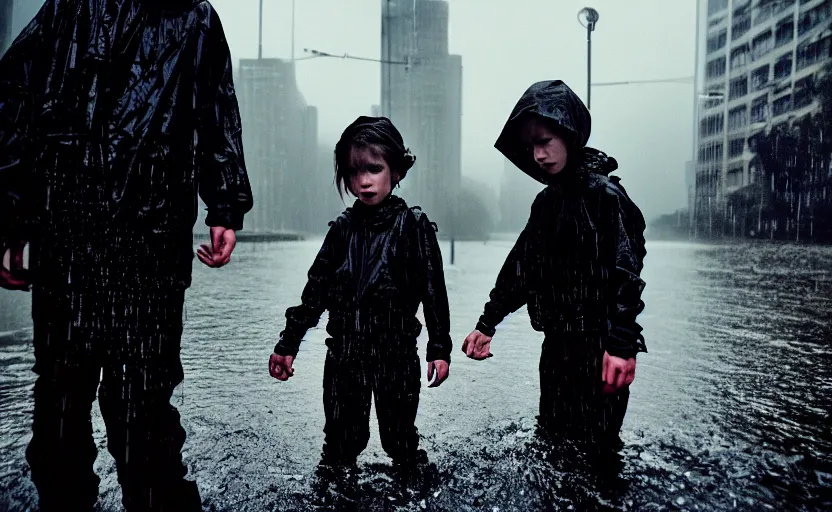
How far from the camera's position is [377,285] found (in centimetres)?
243

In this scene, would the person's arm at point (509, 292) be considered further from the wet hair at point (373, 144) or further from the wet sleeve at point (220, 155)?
the wet sleeve at point (220, 155)

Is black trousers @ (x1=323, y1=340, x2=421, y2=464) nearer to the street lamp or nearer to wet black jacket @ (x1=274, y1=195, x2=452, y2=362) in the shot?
wet black jacket @ (x1=274, y1=195, x2=452, y2=362)

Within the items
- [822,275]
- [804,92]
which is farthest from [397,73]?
[822,275]

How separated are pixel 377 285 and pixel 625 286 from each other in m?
0.93

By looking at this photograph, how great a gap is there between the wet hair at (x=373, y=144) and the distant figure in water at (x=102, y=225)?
776 mm

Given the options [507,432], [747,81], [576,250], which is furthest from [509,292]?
[747,81]

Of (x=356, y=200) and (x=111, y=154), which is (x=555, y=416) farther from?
(x=111, y=154)

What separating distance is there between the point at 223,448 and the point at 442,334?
1.14 m

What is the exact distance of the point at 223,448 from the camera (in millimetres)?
2760

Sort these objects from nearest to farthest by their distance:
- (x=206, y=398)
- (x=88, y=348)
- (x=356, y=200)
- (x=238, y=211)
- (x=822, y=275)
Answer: (x=88, y=348)
(x=238, y=211)
(x=356, y=200)
(x=206, y=398)
(x=822, y=275)

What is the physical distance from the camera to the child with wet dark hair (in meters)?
2.46

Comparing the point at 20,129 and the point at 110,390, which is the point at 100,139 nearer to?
the point at 20,129

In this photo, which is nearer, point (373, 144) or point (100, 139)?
point (100, 139)

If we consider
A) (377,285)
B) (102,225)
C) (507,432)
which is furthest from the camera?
(507,432)
